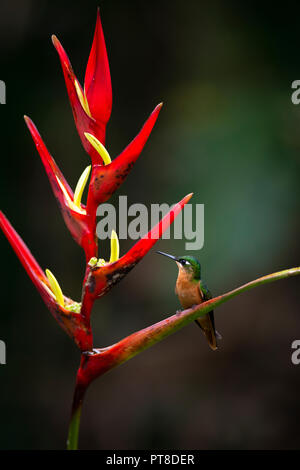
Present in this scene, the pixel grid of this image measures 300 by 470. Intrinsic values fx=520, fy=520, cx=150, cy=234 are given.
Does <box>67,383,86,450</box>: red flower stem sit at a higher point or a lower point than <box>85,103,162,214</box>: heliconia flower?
lower

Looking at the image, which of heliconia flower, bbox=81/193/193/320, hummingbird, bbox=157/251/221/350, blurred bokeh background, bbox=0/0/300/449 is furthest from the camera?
blurred bokeh background, bbox=0/0/300/449

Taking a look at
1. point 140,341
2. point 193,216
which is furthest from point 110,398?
point 140,341

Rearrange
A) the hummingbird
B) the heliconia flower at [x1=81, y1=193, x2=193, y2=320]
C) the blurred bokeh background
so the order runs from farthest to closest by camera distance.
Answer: the blurred bokeh background
the hummingbird
the heliconia flower at [x1=81, y1=193, x2=193, y2=320]

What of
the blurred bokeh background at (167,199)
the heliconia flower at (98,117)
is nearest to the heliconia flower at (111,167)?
the heliconia flower at (98,117)

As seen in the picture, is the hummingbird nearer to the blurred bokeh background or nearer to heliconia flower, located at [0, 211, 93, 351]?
heliconia flower, located at [0, 211, 93, 351]

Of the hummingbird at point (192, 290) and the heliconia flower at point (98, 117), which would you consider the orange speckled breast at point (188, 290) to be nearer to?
the hummingbird at point (192, 290)

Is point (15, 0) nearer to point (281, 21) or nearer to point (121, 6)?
point (121, 6)

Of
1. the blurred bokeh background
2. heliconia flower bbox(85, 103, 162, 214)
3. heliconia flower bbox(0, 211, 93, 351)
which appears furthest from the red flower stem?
the blurred bokeh background

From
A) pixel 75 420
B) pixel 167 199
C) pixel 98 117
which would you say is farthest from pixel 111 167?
pixel 167 199

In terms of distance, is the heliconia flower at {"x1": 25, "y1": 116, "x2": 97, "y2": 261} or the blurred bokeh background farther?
the blurred bokeh background
